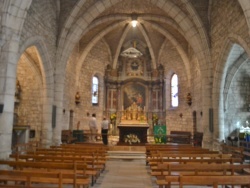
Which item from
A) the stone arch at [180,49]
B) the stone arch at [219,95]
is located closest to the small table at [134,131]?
the stone arch at [219,95]

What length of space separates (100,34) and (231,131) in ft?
36.7

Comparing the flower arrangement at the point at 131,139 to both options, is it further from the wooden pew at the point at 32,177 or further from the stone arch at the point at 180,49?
the wooden pew at the point at 32,177

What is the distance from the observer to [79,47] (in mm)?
19281

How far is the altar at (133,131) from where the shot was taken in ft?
52.0

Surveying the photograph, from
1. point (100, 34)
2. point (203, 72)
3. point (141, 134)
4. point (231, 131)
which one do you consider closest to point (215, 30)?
point (203, 72)

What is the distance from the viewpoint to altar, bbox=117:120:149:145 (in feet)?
52.0

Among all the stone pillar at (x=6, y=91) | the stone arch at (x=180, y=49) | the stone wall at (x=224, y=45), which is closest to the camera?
the stone pillar at (x=6, y=91)

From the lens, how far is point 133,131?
16188 mm

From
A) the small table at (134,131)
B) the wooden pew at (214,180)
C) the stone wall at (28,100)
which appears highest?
the stone wall at (28,100)

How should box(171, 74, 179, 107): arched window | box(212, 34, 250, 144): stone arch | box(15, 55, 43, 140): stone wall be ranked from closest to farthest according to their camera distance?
box(212, 34, 250, 144): stone arch
box(15, 55, 43, 140): stone wall
box(171, 74, 179, 107): arched window

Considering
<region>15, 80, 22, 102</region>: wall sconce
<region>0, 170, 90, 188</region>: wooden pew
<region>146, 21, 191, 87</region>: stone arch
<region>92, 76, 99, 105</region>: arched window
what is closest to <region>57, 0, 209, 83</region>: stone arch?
<region>15, 80, 22, 102</region>: wall sconce

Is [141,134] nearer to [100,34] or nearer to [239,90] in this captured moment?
A: [239,90]

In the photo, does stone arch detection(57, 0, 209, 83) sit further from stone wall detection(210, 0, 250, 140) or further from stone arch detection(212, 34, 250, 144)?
stone arch detection(212, 34, 250, 144)

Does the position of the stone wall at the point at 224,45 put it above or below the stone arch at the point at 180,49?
below
